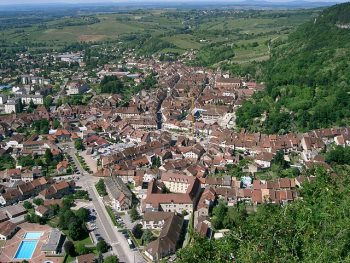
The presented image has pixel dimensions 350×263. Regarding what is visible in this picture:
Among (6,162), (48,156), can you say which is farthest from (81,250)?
(6,162)

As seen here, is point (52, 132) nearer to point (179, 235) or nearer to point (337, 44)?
point (179, 235)

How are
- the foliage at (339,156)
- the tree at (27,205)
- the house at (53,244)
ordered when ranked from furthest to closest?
the foliage at (339,156)
the tree at (27,205)
the house at (53,244)

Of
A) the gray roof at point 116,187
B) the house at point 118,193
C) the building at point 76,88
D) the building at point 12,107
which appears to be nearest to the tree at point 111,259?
the house at point 118,193

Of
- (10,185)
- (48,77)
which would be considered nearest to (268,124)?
(10,185)

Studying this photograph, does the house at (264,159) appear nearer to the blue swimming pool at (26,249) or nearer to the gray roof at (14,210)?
the gray roof at (14,210)

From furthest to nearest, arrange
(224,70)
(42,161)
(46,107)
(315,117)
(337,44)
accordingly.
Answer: (224,70) → (337,44) → (46,107) → (315,117) → (42,161)

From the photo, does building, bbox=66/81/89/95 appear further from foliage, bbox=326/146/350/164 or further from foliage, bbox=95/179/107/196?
foliage, bbox=326/146/350/164
